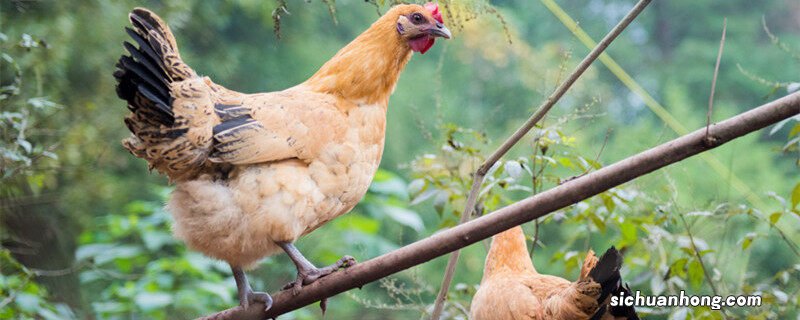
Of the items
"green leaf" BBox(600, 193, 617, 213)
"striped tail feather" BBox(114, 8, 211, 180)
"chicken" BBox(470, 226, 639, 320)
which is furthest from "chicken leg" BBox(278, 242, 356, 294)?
"green leaf" BBox(600, 193, 617, 213)

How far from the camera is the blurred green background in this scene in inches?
90.0

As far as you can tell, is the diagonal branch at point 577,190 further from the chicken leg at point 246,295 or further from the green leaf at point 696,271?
the green leaf at point 696,271

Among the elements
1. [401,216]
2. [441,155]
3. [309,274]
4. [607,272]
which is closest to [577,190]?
[607,272]

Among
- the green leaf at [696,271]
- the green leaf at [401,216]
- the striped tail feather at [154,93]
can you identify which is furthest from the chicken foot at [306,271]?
the green leaf at [401,216]

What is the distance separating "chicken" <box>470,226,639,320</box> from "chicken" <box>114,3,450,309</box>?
52cm

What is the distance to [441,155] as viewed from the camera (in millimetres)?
2570

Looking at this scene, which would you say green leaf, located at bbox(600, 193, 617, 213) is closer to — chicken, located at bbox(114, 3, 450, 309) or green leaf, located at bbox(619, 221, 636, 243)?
green leaf, located at bbox(619, 221, 636, 243)

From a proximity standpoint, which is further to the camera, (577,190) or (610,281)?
(610,281)

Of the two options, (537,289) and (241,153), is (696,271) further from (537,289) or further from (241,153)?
(241,153)

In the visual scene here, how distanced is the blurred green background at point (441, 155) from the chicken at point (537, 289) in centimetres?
12

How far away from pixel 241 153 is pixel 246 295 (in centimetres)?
32

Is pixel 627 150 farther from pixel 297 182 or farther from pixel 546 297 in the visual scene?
pixel 297 182

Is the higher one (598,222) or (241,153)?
(598,222)

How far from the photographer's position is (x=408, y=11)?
2033 millimetres
